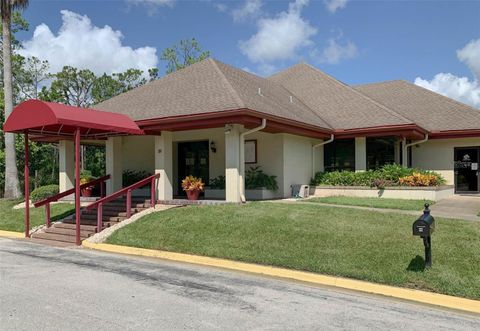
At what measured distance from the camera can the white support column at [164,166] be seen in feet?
48.2

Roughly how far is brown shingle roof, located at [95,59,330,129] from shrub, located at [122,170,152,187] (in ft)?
9.85

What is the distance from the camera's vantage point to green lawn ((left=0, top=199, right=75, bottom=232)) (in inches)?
560

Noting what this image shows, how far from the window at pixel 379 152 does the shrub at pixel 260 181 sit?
17.8 ft

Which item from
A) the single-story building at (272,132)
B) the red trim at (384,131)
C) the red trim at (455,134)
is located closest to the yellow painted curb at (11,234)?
the single-story building at (272,132)

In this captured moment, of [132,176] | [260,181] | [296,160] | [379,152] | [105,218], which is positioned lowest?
[105,218]

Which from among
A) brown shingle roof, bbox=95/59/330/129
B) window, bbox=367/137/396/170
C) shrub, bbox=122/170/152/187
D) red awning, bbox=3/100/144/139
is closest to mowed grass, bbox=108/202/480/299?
red awning, bbox=3/100/144/139

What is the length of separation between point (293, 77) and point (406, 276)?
18630 millimetres

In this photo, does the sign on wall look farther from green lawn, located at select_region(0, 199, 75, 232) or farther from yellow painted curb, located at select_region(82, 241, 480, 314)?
yellow painted curb, located at select_region(82, 241, 480, 314)

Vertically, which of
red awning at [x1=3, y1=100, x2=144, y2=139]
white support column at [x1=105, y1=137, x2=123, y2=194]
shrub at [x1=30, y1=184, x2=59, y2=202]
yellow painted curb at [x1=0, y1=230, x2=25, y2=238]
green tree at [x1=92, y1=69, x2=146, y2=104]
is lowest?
yellow painted curb at [x1=0, y1=230, x2=25, y2=238]

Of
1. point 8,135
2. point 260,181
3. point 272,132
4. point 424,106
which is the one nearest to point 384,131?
point 272,132

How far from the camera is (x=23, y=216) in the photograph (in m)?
15.6

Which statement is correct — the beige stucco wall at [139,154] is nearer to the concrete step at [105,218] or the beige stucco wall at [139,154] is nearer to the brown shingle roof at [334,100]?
the concrete step at [105,218]

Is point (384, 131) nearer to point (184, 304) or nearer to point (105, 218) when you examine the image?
point (105, 218)

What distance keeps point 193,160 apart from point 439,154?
11964mm
